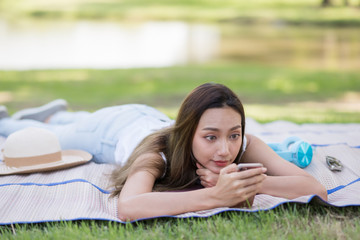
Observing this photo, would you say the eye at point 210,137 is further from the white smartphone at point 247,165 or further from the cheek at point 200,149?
the white smartphone at point 247,165

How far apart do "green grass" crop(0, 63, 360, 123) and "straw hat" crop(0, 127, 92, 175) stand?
4.56 metres

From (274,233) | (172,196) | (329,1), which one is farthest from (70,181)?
(329,1)

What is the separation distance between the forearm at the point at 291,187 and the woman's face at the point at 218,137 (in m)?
0.31

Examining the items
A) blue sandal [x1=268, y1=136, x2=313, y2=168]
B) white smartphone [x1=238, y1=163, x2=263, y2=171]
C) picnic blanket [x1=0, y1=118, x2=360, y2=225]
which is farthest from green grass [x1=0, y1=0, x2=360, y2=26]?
white smartphone [x1=238, y1=163, x2=263, y2=171]

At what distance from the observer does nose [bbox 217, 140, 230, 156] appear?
3172 millimetres

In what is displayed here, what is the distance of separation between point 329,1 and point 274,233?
32.6 meters

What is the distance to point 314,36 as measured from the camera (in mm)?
22047

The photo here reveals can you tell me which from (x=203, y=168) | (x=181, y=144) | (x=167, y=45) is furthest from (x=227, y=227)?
(x=167, y=45)

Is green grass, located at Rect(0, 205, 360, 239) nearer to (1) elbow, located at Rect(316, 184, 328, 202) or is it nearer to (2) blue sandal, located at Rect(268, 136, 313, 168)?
(1) elbow, located at Rect(316, 184, 328, 202)

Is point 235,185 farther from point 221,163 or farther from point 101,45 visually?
point 101,45

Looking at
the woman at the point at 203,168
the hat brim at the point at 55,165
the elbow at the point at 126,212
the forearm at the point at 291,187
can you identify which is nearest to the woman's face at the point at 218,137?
the woman at the point at 203,168

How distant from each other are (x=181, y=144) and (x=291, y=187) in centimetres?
76

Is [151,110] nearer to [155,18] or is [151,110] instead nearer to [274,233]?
[274,233]

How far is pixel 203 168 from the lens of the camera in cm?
339
